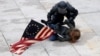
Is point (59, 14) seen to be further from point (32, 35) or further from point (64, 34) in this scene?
point (32, 35)

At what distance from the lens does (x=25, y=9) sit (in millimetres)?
11539

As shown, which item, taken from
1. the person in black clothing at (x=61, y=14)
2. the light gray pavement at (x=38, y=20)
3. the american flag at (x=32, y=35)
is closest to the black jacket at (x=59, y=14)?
the person in black clothing at (x=61, y=14)

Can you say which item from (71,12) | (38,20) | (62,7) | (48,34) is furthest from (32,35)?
(38,20)

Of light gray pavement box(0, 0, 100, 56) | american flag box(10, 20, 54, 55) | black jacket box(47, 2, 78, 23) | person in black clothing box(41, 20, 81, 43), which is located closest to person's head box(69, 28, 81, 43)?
person in black clothing box(41, 20, 81, 43)

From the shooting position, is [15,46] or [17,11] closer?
[15,46]

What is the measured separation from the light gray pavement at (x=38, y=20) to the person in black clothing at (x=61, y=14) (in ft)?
1.84

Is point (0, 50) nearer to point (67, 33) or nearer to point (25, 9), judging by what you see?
point (67, 33)

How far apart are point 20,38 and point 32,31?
489mm

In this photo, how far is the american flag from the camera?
9227 mm

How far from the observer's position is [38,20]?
10.8m

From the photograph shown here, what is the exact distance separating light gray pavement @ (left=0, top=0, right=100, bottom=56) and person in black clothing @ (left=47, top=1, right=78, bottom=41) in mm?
559

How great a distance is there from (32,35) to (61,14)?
102cm

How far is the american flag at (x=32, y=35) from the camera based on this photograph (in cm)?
923

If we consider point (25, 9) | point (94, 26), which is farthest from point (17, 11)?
point (94, 26)
